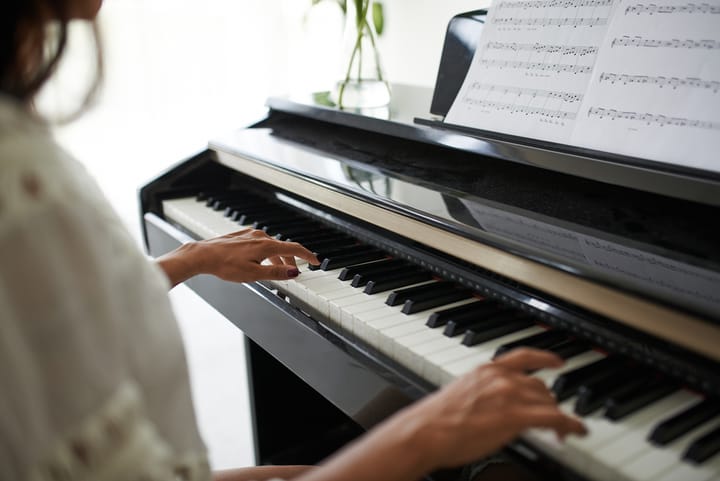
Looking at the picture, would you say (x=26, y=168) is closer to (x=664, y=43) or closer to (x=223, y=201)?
(x=664, y=43)

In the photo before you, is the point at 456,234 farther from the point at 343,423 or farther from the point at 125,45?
the point at 125,45

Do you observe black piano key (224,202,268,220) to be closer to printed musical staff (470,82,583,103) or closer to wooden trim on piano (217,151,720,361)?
wooden trim on piano (217,151,720,361)

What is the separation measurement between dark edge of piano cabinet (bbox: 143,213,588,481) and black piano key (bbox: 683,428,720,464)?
0.36 ft

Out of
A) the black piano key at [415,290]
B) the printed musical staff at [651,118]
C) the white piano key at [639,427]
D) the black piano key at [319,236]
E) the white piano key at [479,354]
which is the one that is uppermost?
the printed musical staff at [651,118]

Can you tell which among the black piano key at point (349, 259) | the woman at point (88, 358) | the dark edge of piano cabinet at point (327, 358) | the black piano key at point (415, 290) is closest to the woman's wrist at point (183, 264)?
the dark edge of piano cabinet at point (327, 358)

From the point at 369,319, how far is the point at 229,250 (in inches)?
12.7

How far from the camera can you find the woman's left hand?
3.52 ft

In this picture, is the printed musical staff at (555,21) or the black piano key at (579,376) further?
the printed musical staff at (555,21)

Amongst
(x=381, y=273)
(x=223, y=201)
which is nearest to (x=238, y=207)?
(x=223, y=201)

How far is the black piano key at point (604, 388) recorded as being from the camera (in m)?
0.71

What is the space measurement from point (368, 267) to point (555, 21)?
1.81ft

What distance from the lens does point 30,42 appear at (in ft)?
1.71

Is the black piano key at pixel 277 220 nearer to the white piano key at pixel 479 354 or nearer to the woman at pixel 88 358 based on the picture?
the white piano key at pixel 479 354

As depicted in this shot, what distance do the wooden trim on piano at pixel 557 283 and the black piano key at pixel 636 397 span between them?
2.8 inches
